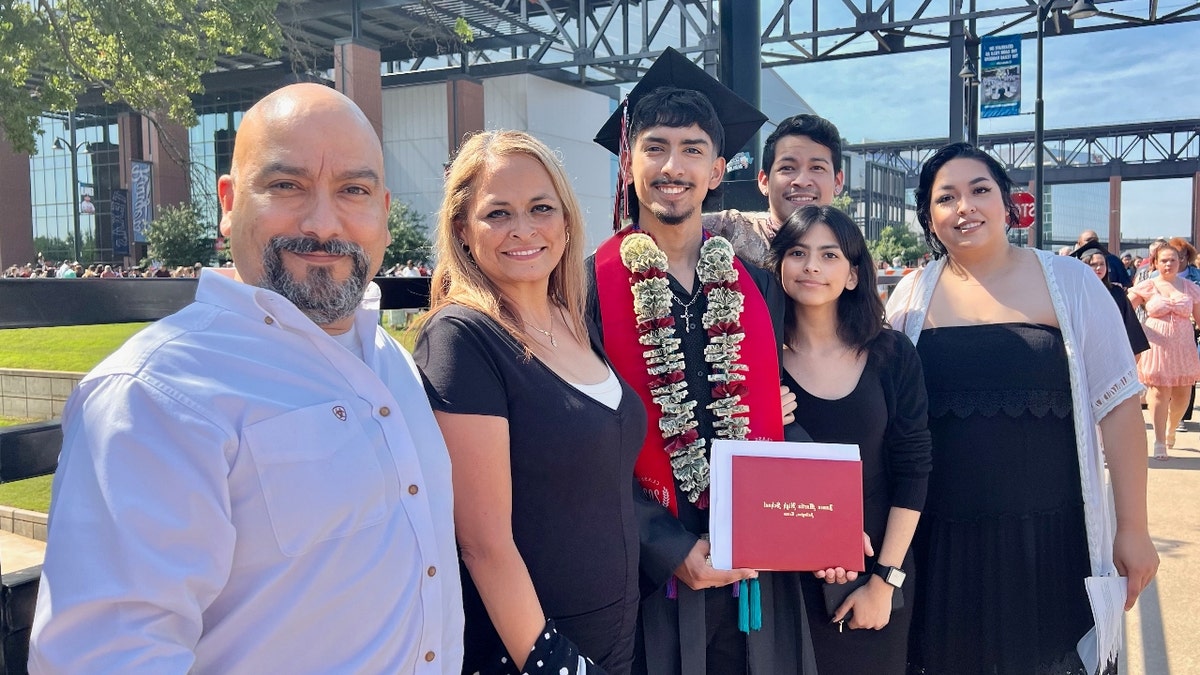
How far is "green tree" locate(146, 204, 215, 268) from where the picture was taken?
32.9 metres

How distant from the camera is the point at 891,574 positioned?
2543 mm

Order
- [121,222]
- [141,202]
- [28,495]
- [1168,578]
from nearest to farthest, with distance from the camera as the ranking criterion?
[1168,578] → [28,495] → [141,202] → [121,222]

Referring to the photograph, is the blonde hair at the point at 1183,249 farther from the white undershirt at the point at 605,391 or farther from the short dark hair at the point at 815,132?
the white undershirt at the point at 605,391

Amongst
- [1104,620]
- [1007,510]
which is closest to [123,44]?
[1007,510]

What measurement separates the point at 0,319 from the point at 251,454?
0.69 meters

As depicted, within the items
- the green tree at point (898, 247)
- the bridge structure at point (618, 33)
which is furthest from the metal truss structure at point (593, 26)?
the green tree at point (898, 247)

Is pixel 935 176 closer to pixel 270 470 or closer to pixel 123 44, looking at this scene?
pixel 270 470

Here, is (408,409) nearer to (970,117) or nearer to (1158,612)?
(1158,612)

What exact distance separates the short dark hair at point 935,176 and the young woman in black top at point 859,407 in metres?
0.49

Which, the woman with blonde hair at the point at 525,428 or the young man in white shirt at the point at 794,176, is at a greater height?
the young man in white shirt at the point at 794,176

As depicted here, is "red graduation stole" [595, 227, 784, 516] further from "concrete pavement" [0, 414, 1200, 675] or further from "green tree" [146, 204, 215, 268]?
"green tree" [146, 204, 215, 268]

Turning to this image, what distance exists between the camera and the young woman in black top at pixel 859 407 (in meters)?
2.56

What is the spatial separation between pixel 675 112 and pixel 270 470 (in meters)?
1.87

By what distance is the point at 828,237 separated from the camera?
8.77 feet
